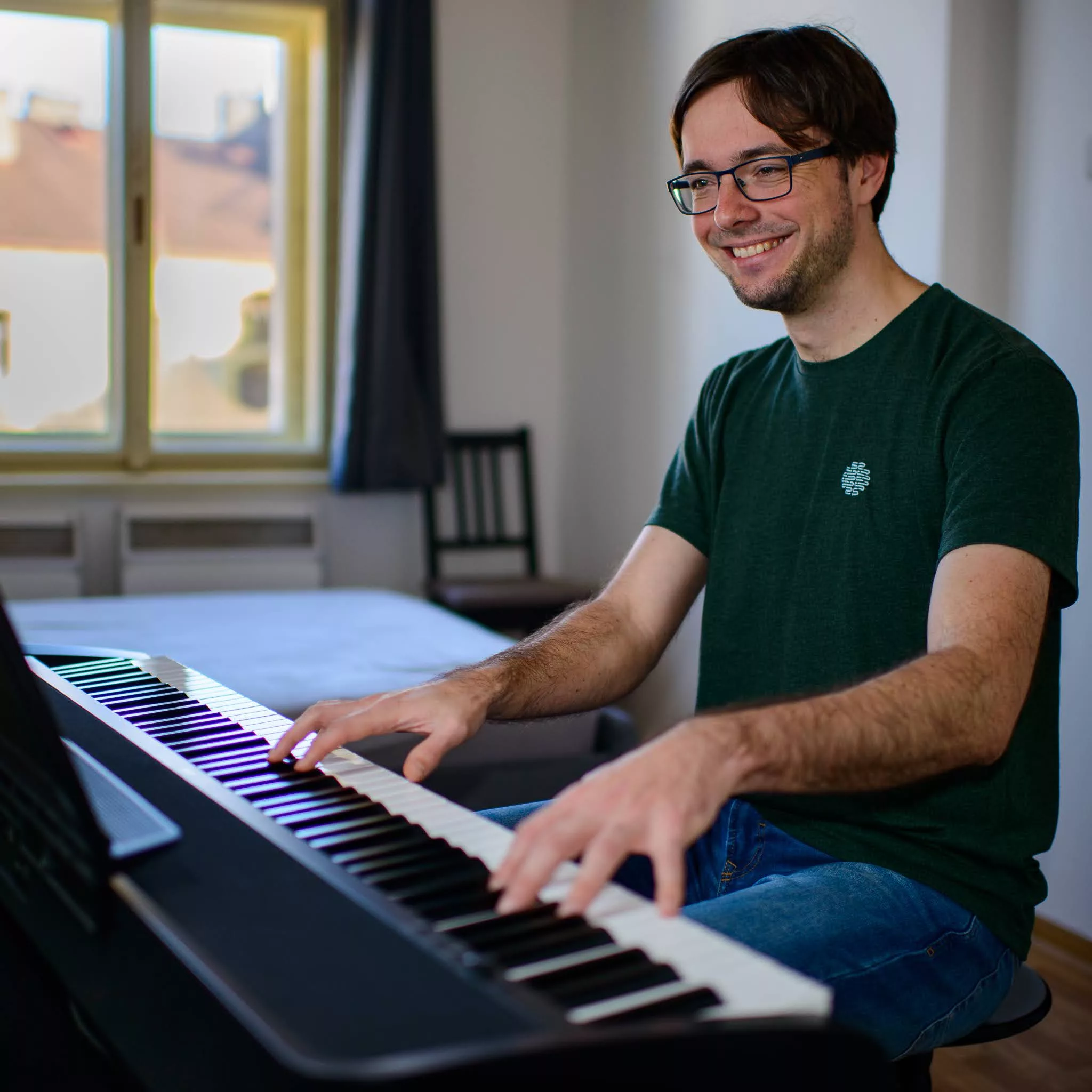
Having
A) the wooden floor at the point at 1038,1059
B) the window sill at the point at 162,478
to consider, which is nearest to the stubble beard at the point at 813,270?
the wooden floor at the point at 1038,1059

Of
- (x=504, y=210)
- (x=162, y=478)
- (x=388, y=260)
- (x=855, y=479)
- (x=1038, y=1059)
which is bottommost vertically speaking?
(x=1038, y=1059)

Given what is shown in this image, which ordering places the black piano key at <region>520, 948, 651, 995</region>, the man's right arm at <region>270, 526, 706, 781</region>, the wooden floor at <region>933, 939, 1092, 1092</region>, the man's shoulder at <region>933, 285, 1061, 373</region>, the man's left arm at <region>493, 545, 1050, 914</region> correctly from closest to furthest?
the black piano key at <region>520, 948, 651, 995</region> → the man's left arm at <region>493, 545, 1050, 914</region> → the man's right arm at <region>270, 526, 706, 781</region> → the man's shoulder at <region>933, 285, 1061, 373</region> → the wooden floor at <region>933, 939, 1092, 1092</region>

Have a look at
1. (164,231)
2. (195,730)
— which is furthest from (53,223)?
(195,730)

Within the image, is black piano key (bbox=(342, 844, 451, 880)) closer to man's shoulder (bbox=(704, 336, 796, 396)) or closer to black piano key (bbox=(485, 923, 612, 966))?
black piano key (bbox=(485, 923, 612, 966))

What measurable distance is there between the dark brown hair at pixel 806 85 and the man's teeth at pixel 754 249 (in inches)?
4.6

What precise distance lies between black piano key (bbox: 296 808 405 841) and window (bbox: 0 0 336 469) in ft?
11.3

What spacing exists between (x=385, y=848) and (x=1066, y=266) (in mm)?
2172

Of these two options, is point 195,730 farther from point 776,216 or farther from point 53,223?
point 53,223

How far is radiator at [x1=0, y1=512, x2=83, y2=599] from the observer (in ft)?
12.7

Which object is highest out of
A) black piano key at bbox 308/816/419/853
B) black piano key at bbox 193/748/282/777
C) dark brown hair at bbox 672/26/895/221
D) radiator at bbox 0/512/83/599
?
dark brown hair at bbox 672/26/895/221

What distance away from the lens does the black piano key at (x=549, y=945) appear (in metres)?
0.73

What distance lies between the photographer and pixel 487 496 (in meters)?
4.55

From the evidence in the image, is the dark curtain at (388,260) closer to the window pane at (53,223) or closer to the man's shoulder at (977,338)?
the window pane at (53,223)

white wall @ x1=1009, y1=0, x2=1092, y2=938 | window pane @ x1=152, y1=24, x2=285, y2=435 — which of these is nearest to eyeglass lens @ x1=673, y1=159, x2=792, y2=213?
white wall @ x1=1009, y1=0, x2=1092, y2=938
